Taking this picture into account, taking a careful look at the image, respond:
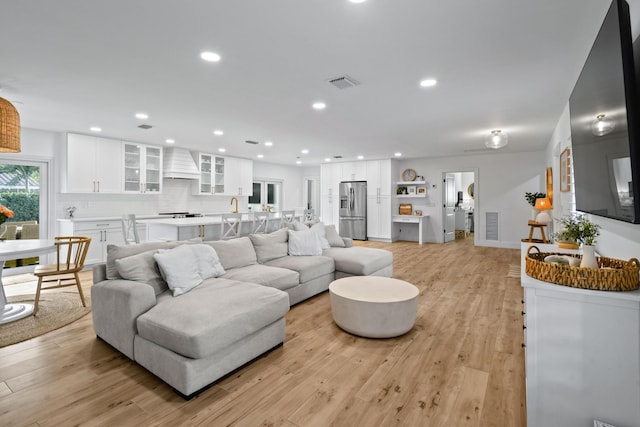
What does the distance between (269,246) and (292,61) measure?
2310mm

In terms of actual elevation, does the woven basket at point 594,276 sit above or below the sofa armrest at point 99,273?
above

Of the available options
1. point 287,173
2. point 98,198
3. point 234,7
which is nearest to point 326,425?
point 234,7

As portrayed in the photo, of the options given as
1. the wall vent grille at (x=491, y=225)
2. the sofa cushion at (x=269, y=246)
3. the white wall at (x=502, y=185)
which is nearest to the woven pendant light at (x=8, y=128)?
the sofa cushion at (x=269, y=246)

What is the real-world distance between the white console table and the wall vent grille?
7379 mm

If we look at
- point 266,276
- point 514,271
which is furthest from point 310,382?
point 514,271

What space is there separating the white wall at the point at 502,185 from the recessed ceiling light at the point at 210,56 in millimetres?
7405

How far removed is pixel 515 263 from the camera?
605cm

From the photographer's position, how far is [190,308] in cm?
225

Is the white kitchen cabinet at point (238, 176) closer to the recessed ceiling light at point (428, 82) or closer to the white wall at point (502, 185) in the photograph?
the white wall at point (502, 185)

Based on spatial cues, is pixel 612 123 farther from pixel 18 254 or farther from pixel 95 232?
pixel 95 232

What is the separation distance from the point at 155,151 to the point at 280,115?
376 centimetres

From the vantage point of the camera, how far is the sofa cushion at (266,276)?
125 inches

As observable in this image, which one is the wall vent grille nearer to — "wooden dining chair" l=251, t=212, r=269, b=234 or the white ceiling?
the white ceiling

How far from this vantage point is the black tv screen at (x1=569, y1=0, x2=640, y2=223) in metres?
1.30
